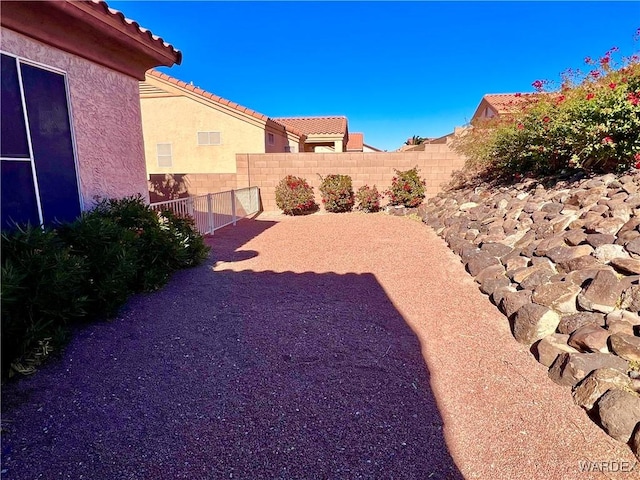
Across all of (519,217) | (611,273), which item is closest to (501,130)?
(519,217)

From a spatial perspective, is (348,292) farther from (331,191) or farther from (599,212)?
(331,191)

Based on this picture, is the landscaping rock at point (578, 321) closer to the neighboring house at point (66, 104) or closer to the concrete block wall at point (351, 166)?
the neighboring house at point (66, 104)

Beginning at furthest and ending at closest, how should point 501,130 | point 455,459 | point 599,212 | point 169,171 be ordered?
point 169,171 → point 501,130 → point 599,212 → point 455,459

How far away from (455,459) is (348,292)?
2.84m

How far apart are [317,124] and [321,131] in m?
1.30

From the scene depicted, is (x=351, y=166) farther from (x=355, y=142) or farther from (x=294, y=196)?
(x=355, y=142)

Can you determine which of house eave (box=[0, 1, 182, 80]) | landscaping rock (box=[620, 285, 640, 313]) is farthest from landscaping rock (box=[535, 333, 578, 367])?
house eave (box=[0, 1, 182, 80])

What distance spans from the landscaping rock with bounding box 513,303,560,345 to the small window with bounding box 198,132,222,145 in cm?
1313

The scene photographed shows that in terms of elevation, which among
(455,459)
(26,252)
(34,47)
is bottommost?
(455,459)

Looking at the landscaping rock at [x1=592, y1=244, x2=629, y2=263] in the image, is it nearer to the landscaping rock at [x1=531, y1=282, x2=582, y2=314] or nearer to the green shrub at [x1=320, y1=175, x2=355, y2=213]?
the landscaping rock at [x1=531, y1=282, x2=582, y2=314]

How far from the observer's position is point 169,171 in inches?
582

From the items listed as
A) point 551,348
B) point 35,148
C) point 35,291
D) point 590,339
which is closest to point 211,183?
point 35,148

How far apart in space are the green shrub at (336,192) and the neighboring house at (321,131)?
7.81m

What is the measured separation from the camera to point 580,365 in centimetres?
288
